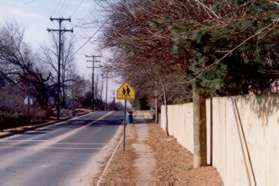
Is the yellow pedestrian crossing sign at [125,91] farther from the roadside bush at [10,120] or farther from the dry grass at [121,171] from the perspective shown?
the roadside bush at [10,120]

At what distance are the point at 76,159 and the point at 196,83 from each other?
10.7m

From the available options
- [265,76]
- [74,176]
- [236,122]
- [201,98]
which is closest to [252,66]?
[265,76]

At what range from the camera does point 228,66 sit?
995cm

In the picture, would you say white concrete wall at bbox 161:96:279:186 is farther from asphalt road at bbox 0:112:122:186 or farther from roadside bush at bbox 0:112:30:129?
roadside bush at bbox 0:112:30:129

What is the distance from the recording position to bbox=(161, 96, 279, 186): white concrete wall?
282 inches

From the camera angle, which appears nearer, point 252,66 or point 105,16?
point 252,66

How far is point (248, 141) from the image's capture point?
898 cm

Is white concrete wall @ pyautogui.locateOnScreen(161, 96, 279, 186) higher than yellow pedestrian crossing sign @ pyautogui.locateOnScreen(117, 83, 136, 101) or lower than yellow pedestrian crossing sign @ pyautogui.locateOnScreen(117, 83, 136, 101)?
lower

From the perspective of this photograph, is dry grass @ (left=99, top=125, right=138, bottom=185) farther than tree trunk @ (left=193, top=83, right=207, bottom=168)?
No

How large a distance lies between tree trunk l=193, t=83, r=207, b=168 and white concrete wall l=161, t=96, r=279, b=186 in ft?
4.22

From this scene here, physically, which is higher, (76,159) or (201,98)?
(201,98)

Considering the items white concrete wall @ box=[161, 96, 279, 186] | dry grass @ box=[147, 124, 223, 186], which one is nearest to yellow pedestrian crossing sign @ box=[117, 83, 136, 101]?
dry grass @ box=[147, 124, 223, 186]

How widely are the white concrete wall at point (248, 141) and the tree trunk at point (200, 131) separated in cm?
129

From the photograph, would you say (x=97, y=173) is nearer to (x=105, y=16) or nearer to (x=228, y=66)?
(x=105, y=16)
